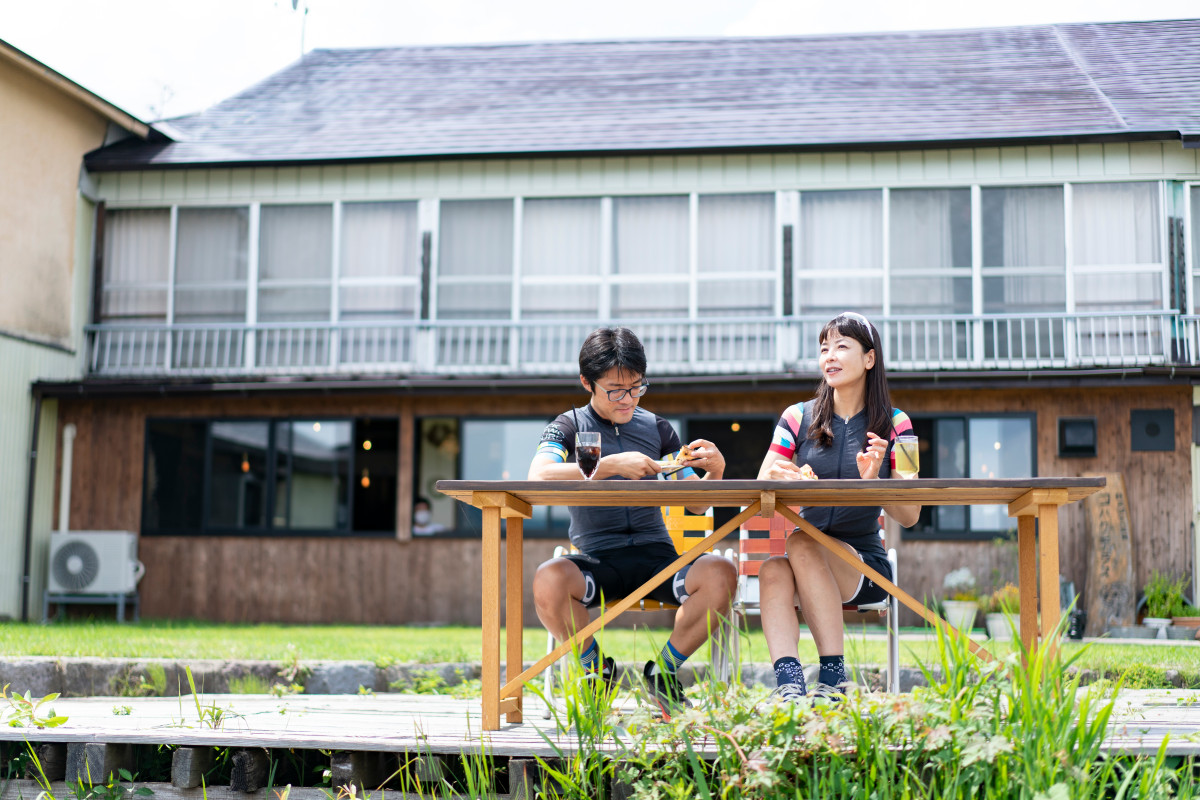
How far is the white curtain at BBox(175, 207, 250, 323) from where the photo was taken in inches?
460

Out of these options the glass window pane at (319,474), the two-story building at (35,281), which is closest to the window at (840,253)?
the glass window pane at (319,474)

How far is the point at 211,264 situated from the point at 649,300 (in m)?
4.71

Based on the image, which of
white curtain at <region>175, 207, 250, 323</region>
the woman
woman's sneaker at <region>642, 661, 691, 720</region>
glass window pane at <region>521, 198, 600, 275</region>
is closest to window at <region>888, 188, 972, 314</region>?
glass window pane at <region>521, 198, 600, 275</region>

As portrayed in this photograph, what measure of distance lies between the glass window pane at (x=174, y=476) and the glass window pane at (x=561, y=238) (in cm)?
390

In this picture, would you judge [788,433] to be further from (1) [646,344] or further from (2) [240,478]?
(2) [240,478]

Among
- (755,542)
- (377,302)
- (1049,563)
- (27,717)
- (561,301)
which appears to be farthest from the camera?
(377,302)

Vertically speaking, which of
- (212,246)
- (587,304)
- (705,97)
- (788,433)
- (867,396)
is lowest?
(788,433)

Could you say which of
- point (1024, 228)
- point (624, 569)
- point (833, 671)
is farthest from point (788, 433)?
point (1024, 228)

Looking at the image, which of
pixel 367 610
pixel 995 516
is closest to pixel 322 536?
pixel 367 610

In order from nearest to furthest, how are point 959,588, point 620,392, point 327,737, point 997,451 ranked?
point 327,737 < point 620,392 < point 959,588 < point 997,451

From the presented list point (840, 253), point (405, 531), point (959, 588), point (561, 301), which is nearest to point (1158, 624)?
point (959, 588)

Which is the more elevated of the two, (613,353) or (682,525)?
Result: (613,353)

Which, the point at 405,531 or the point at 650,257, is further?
the point at 650,257

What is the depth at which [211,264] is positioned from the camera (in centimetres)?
1178
